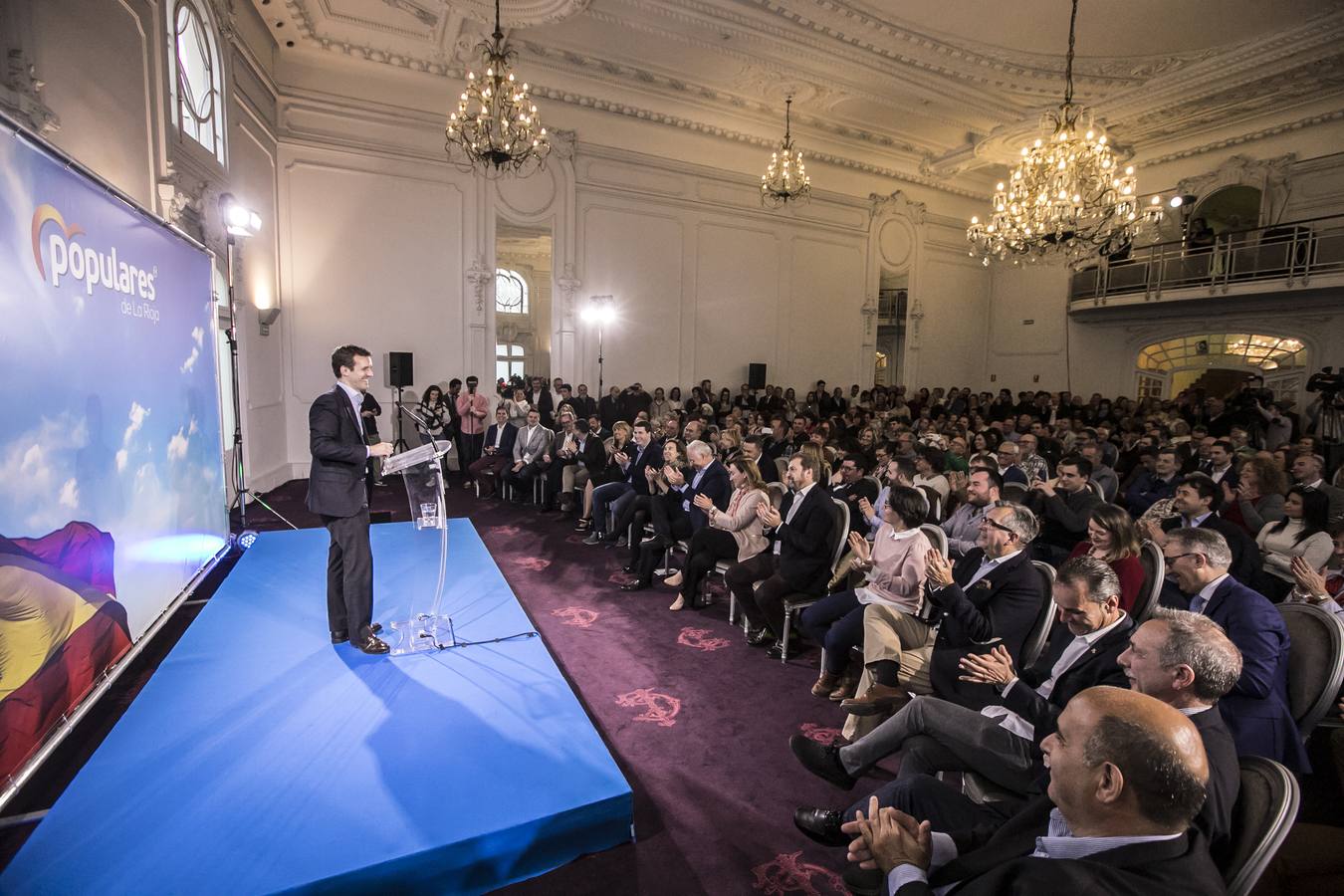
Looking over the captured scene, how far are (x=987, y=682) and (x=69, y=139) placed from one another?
5.68 m

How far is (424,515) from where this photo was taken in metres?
3.38

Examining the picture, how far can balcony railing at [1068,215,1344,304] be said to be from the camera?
10547 mm

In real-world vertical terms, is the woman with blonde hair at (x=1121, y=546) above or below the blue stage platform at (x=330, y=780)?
above

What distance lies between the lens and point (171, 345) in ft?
10.4

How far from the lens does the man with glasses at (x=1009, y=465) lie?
527cm

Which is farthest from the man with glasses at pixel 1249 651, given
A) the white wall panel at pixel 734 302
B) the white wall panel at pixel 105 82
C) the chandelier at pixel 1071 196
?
the white wall panel at pixel 734 302

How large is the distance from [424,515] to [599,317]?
8.36 metres

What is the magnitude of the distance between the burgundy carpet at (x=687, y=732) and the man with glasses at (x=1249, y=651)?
4.44ft

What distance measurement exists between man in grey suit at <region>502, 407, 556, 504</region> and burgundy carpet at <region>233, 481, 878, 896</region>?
2.26 m

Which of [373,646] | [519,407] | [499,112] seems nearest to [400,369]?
[519,407]

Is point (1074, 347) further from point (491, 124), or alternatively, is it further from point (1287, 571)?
point (491, 124)

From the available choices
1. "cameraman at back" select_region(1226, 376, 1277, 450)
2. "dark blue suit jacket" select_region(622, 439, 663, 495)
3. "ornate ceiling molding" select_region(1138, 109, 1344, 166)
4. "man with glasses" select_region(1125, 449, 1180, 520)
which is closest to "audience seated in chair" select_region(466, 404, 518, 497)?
"dark blue suit jacket" select_region(622, 439, 663, 495)

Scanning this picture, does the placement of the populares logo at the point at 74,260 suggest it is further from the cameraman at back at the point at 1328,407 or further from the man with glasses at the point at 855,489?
the cameraman at back at the point at 1328,407

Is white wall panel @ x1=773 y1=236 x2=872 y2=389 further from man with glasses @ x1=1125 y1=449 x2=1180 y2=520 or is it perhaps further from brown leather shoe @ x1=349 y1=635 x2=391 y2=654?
brown leather shoe @ x1=349 y1=635 x2=391 y2=654
